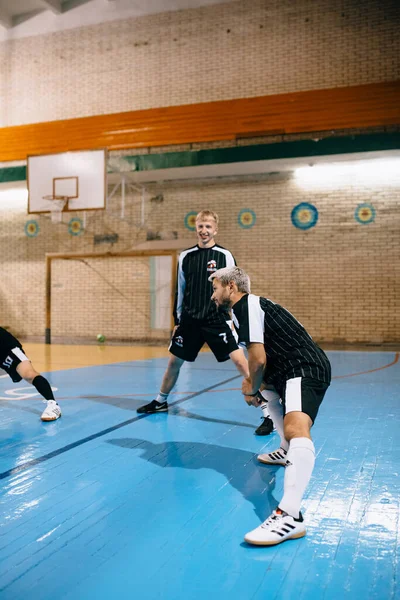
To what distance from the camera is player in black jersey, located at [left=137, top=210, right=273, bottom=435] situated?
4.50 metres

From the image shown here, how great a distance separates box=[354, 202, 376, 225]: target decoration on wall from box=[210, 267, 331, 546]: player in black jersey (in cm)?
1096

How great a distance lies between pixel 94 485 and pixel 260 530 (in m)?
1.11

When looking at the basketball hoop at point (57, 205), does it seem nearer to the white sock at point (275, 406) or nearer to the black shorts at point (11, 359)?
the black shorts at point (11, 359)

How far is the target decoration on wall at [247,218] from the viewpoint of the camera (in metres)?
13.9

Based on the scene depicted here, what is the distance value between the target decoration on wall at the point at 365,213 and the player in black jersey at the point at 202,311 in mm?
9306

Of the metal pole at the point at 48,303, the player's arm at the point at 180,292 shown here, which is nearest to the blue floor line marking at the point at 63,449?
the player's arm at the point at 180,292

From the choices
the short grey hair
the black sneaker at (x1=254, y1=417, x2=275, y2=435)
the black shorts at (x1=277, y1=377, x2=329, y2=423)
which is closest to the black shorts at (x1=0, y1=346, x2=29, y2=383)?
the black sneaker at (x1=254, y1=417, x2=275, y2=435)

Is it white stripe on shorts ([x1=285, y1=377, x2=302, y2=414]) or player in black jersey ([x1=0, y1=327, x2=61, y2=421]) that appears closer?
white stripe on shorts ([x1=285, y1=377, x2=302, y2=414])

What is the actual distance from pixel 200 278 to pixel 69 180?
950 centimetres

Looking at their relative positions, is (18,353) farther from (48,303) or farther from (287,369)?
(48,303)

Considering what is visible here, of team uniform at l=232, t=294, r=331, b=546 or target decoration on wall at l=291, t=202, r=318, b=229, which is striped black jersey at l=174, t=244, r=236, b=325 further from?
target decoration on wall at l=291, t=202, r=318, b=229

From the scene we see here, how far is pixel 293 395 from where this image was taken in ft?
8.28

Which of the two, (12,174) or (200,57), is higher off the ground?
(200,57)

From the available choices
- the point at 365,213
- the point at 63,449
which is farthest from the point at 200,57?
the point at 63,449
